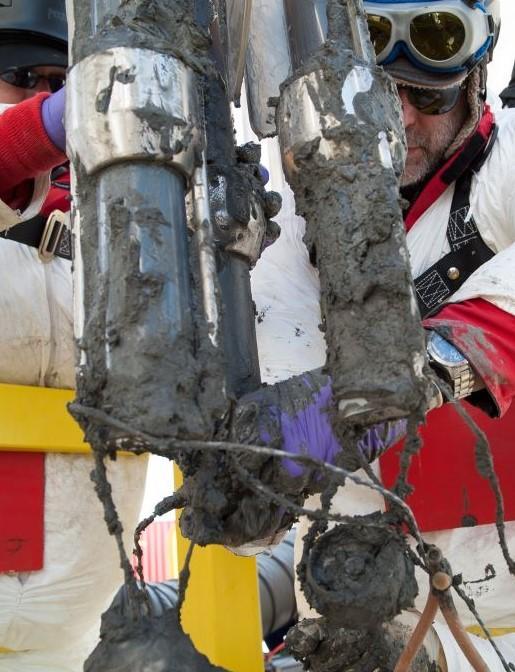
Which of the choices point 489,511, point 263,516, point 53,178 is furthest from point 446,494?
point 53,178

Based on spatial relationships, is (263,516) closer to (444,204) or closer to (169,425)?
(169,425)

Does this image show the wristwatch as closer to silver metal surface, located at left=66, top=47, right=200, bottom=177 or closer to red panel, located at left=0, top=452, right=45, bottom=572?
silver metal surface, located at left=66, top=47, right=200, bottom=177

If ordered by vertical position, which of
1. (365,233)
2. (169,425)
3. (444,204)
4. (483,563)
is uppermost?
(444,204)

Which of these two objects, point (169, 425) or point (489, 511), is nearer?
point (169, 425)

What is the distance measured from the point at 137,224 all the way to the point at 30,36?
905 mm

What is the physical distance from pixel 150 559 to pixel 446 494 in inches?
157

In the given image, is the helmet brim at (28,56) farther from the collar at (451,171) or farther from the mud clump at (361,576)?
the mud clump at (361,576)

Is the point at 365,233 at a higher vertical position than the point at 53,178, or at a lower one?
lower

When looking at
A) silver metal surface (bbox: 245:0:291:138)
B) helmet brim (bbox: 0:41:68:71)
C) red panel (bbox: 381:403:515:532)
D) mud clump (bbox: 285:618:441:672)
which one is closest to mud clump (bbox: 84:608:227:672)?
mud clump (bbox: 285:618:441:672)

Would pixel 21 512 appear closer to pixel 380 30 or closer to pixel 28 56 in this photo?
pixel 28 56

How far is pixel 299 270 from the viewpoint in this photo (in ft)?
3.67

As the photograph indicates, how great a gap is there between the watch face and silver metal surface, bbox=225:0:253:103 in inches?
12.6

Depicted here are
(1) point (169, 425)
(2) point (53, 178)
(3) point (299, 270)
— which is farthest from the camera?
(2) point (53, 178)

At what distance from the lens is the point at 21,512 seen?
114 cm
